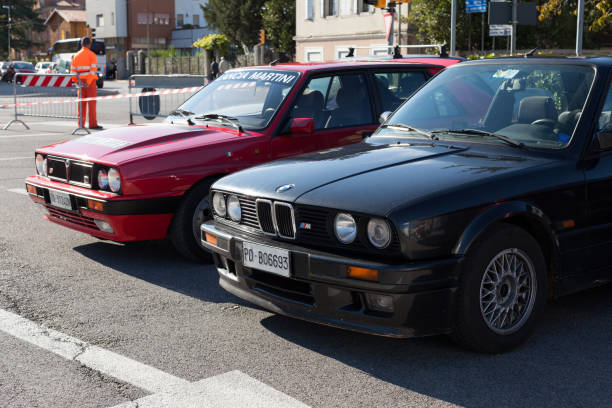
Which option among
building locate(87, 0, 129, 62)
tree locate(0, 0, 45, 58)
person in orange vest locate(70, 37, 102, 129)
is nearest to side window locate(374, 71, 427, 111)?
person in orange vest locate(70, 37, 102, 129)

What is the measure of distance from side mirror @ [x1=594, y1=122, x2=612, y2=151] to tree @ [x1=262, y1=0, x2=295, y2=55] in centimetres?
4984

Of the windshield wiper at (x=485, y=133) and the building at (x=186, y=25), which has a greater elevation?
the building at (x=186, y=25)

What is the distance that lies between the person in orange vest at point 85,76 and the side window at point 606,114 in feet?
48.5

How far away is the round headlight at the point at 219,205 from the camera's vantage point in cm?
477

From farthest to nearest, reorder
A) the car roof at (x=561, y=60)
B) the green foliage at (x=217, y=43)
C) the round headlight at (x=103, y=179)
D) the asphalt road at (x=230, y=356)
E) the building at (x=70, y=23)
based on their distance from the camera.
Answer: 1. the building at (x=70, y=23)
2. the green foliage at (x=217, y=43)
3. the round headlight at (x=103, y=179)
4. the car roof at (x=561, y=60)
5. the asphalt road at (x=230, y=356)

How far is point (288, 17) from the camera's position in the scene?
178 feet

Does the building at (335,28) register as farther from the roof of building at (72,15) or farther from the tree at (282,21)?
the roof of building at (72,15)

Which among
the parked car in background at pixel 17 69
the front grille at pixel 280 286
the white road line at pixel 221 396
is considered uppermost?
the parked car in background at pixel 17 69

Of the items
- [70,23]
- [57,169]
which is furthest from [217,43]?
[70,23]

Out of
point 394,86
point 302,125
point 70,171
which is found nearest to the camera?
point 70,171

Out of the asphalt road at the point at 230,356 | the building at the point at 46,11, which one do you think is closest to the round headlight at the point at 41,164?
the asphalt road at the point at 230,356

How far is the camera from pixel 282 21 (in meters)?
54.3

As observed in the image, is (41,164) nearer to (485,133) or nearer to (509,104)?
(485,133)

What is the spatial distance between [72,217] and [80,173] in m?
0.37
